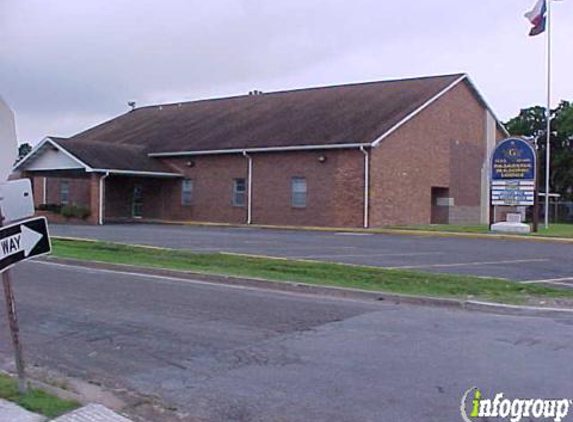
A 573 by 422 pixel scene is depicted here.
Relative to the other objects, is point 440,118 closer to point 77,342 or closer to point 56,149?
point 56,149

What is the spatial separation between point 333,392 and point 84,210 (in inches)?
1295

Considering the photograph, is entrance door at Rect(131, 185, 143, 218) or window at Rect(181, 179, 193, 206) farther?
entrance door at Rect(131, 185, 143, 218)

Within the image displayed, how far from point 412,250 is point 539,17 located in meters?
17.8

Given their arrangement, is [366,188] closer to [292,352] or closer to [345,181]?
[345,181]

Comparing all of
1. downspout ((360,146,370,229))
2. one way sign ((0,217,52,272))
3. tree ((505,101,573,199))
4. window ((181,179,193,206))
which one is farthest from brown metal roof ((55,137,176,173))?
tree ((505,101,573,199))

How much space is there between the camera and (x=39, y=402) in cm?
626

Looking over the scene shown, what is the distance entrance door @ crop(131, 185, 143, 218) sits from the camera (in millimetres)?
43144

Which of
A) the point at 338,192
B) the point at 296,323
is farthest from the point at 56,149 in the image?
the point at 296,323

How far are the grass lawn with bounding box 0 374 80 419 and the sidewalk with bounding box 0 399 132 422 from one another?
0.07 meters

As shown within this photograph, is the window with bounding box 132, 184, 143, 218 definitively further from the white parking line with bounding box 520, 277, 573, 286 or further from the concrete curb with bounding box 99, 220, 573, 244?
the white parking line with bounding box 520, 277, 573, 286

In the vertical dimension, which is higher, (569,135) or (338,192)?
(569,135)

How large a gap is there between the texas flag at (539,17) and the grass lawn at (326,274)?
2280cm

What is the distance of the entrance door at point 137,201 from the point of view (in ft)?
142

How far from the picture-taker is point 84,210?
37.9m
